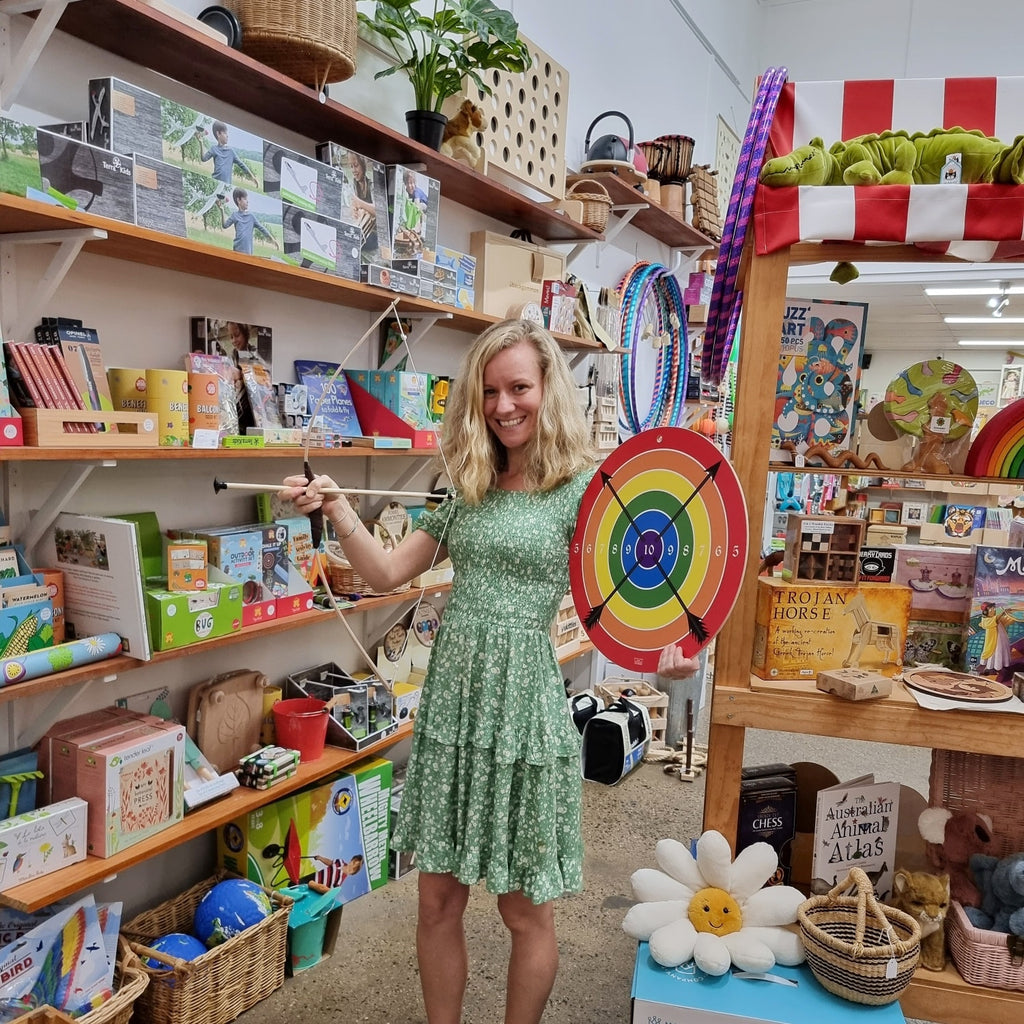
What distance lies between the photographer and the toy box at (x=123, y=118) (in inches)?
65.1

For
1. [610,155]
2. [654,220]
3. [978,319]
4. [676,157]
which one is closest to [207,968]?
[610,155]

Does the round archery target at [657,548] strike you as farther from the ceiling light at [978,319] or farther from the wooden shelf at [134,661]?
the ceiling light at [978,319]

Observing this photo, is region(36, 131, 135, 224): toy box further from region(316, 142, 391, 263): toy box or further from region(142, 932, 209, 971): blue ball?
region(142, 932, 209, 971): blue ball

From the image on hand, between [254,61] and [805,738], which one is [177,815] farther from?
[805,738]


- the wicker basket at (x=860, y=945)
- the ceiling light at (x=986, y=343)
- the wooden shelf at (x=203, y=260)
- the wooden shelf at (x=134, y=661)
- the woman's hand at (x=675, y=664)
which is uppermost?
the ceiling light at (x=986, y=343)

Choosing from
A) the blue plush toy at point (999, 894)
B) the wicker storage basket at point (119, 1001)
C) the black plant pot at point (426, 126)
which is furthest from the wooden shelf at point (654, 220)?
the wicker storage basket at point (119, 1001)

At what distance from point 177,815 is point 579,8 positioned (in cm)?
366

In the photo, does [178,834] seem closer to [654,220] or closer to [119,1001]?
[119,1001]

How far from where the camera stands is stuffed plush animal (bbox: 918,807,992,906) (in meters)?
1.77

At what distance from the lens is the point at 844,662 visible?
169cm

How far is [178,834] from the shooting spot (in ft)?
6.32

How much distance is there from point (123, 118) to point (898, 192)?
1510 mm

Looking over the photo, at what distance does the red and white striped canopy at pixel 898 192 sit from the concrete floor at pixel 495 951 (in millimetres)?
1902

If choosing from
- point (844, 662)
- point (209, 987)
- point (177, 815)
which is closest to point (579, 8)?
point (844, 662)
